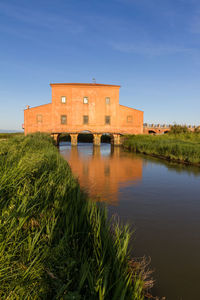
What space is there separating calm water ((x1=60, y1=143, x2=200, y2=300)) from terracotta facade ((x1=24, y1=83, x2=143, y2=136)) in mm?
25487

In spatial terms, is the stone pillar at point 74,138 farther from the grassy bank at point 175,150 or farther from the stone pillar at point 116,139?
the grassy bank at point 175,150

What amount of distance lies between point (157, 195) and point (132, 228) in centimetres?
374

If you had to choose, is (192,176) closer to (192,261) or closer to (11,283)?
(192,261)

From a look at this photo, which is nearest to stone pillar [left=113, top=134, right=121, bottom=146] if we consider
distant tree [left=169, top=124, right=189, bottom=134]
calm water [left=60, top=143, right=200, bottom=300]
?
distant tree [left=169, top=124, right=189, bottom=134]

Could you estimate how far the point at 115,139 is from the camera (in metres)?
39.6

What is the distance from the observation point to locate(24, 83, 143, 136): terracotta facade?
3719cm

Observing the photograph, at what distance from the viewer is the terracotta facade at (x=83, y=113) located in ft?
122

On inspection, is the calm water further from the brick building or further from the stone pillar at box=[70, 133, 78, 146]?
the stone pillar at box=[70, 133, 78, 146]

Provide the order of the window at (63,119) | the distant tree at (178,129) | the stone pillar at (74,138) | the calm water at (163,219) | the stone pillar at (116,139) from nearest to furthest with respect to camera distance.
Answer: the calm water at (163,219) → the window at (63,119) → the distant tree at (178,129) → the stone pillar at (74,138) → the stone pillar at (116,139)

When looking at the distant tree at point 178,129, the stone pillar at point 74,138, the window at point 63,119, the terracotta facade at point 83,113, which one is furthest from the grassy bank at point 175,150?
the window at point 63,119

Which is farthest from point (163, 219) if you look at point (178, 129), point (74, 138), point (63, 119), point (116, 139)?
point (178, 129)

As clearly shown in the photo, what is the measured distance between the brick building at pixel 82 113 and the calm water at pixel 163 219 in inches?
1003

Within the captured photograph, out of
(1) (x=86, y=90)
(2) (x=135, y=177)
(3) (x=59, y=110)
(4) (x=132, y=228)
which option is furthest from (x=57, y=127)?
(4) (x=132, y=228)

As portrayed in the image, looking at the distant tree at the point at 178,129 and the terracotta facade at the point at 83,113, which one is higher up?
the terracotta facade at the point at 83,113
